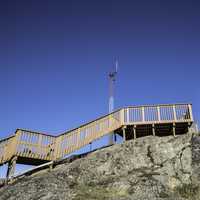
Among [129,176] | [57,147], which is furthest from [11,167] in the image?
[129,176]

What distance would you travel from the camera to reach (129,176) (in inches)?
691

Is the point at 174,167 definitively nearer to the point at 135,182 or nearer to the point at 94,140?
the point at 135,182

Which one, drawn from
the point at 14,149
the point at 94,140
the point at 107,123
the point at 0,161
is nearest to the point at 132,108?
the point at 107,123

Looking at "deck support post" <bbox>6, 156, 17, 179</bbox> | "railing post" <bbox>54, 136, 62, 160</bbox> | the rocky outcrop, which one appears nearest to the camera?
the rocky outcrop

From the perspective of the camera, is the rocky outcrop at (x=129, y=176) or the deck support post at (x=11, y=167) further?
the deck support post at (x=11, y=167)

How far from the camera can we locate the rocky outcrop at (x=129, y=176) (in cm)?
1570

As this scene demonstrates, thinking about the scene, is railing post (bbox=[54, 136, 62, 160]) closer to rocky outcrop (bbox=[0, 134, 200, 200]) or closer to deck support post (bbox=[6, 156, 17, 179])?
→ rocky outcrop (bbox=[0, 134, 200, 200])

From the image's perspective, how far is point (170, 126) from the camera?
22875mm

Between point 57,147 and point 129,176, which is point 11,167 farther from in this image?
point 129,176

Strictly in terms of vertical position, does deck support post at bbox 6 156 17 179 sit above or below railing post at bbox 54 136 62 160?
below

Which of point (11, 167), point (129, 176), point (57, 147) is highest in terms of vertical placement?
point (57, 147)

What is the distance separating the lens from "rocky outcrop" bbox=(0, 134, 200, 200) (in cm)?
1570

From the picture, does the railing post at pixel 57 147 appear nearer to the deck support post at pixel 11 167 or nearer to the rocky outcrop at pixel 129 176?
the rocky outcrop at pixel 129 176

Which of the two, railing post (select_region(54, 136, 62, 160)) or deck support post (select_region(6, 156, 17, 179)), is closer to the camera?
deck support post (select_region(6, 156, 17, 179))
